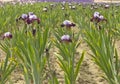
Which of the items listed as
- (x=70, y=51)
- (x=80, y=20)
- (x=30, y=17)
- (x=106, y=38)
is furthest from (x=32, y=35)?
(x=80, y=20)

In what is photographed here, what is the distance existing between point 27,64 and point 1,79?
22.6 inches

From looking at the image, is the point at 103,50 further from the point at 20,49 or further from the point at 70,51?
the point at 20,49

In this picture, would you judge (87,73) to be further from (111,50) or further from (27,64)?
(27,64)

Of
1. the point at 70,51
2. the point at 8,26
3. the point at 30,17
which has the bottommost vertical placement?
the point at 8,26

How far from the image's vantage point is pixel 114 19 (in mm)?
5504

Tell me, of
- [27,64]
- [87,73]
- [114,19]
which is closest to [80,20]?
[114,19]

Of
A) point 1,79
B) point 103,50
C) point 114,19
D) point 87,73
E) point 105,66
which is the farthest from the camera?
point 114,19

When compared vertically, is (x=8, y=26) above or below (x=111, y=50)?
below

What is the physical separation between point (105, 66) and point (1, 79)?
994mm

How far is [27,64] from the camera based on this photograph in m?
2.90

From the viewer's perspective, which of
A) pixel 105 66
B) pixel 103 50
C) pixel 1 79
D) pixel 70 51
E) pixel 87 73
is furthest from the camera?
pixel 87 73

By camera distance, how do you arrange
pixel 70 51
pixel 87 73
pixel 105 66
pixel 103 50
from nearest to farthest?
pixel 105 66 < pixel 103 50 < pixel 70 51 < pixel 87 73

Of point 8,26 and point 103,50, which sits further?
point 8,26

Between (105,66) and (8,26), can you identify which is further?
(8,26)
